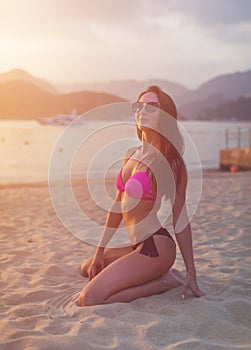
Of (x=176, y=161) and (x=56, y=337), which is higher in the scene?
(x=176, y=161)

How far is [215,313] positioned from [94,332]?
77cm

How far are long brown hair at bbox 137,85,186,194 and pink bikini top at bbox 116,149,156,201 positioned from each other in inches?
7.4

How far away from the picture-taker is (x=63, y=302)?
331 cm

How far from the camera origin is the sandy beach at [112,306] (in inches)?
103

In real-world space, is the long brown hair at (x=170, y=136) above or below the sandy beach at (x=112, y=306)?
above

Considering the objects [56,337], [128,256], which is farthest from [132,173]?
[56,337]

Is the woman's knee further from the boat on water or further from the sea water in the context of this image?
the boat on water

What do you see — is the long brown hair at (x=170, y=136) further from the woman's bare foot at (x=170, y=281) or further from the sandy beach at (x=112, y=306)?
the sandy beach at (x=112, y=306)

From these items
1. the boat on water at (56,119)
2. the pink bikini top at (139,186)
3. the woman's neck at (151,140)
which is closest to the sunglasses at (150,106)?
the woman's neck at (151,140)

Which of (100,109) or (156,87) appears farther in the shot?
(100,109)

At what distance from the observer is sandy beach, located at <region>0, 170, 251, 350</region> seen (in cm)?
262

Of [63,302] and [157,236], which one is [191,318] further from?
[63,302]

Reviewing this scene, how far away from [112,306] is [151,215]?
0.66 meters

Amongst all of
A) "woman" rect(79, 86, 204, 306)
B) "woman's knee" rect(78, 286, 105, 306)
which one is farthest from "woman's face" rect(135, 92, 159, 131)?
"woman's knee" rect(78, 286, 105, 306)
